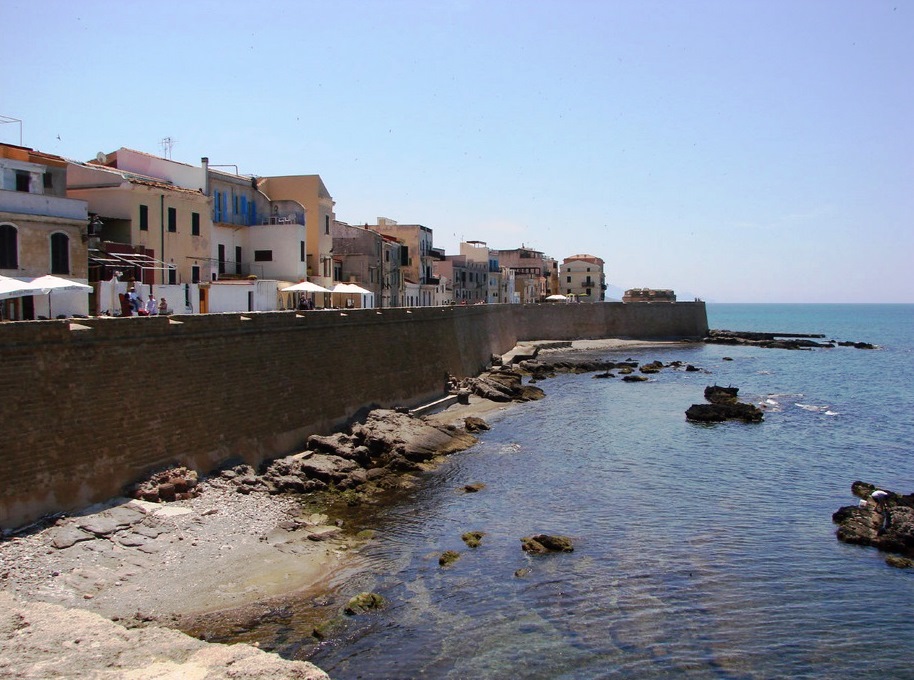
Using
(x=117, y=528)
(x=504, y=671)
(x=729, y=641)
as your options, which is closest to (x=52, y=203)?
(x=117, y=528)

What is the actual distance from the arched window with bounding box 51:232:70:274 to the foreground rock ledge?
48.5 ft

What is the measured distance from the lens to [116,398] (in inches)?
710

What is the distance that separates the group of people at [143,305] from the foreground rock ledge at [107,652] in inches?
556

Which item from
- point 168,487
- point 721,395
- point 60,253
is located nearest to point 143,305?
point 60,253

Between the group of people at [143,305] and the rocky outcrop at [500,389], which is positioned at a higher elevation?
the group of people at [143,305]

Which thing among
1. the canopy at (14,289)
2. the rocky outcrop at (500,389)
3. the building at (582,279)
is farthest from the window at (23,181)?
the building at (582,279)

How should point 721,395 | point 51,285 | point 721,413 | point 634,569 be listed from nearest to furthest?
point 634,569 < point 51,285 < point 721,413 < point 721,395

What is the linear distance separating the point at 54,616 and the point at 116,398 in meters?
6.33

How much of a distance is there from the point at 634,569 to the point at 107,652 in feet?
34.4

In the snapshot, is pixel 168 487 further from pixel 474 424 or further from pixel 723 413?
pixel 723 413

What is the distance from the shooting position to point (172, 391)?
65.0ft

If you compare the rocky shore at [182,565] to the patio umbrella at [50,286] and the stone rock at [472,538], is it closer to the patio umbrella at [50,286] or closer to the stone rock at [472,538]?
the stone rock at [472,538]

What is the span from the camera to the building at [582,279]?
11069 centimetres

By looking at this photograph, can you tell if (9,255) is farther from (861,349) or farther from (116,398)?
(861,349)
